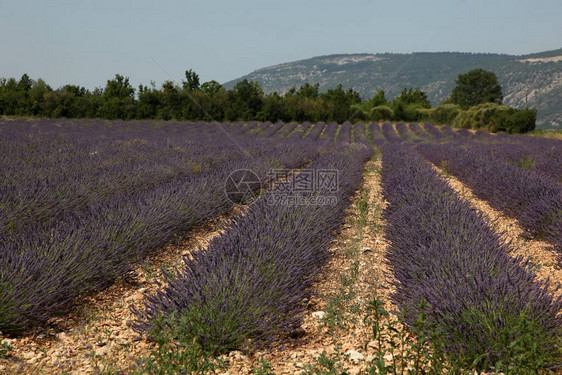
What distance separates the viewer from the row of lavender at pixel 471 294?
1.74 meters

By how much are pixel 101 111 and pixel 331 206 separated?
29.7 meters

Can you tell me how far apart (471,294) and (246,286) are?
1165mm

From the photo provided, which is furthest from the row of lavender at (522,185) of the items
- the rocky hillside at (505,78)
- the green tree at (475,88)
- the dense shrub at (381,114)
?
the rocky hillside at (505,78)

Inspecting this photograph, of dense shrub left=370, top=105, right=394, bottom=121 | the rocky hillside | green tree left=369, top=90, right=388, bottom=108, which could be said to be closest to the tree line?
dense shrub left=370, top=105, right=394, bottom=121

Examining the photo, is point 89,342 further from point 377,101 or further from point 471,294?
point 377,101

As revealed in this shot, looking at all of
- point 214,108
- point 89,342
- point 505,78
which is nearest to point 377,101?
point 214,108

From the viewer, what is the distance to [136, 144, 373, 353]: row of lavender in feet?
6.50

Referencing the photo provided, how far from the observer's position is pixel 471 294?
2041 mm

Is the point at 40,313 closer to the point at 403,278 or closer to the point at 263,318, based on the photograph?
the point at 263,318

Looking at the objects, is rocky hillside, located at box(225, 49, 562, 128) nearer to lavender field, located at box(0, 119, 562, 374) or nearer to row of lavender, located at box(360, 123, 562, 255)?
row of lavender, located at box(360, 123, 562, 255)

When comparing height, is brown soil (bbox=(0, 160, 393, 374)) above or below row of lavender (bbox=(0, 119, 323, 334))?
below

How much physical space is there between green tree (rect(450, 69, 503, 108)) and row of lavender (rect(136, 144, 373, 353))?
65909 mm

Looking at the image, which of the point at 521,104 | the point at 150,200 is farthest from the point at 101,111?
the point at 521,104

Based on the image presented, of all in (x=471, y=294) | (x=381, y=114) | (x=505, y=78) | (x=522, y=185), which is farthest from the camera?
(x=505, y=78)
